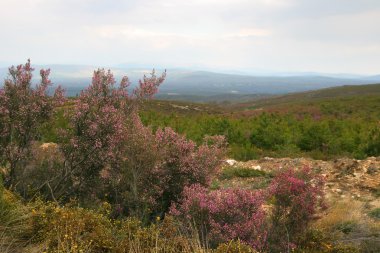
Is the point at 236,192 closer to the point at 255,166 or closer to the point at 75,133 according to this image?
the point at 75,133

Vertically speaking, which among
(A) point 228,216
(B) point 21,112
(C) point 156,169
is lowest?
(A) point 228,216

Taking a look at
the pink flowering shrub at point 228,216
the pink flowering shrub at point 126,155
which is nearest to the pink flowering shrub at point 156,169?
→ the pink flowering shrub at point 126,155

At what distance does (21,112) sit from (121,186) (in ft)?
7.76

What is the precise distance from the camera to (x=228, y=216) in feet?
18.4

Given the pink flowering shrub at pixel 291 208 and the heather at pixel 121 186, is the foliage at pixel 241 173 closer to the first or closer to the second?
the heather at pixel 121 186

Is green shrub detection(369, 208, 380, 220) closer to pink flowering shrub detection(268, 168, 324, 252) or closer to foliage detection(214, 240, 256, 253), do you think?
pink flowering shrub detection(268, 168, 324, 252)

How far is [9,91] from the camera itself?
23.4 feet

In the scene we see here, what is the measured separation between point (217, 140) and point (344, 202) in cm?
319

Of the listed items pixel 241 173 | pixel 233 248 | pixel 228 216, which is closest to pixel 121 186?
pixel 228 216

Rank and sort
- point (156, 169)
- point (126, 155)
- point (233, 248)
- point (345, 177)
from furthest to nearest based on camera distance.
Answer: point (345, 177) → point (156, 169) → point (126, 155) → point (233, 248)

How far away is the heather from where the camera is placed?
5426 millimetres

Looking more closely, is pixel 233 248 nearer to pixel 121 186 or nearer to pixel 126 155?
pixel 126 155

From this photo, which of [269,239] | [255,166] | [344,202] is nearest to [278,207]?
[269,239]

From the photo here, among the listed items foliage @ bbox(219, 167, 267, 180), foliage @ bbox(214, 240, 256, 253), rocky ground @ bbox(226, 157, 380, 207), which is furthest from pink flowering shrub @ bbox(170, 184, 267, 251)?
foliage @ bbox(219, 167, 267, 180)
